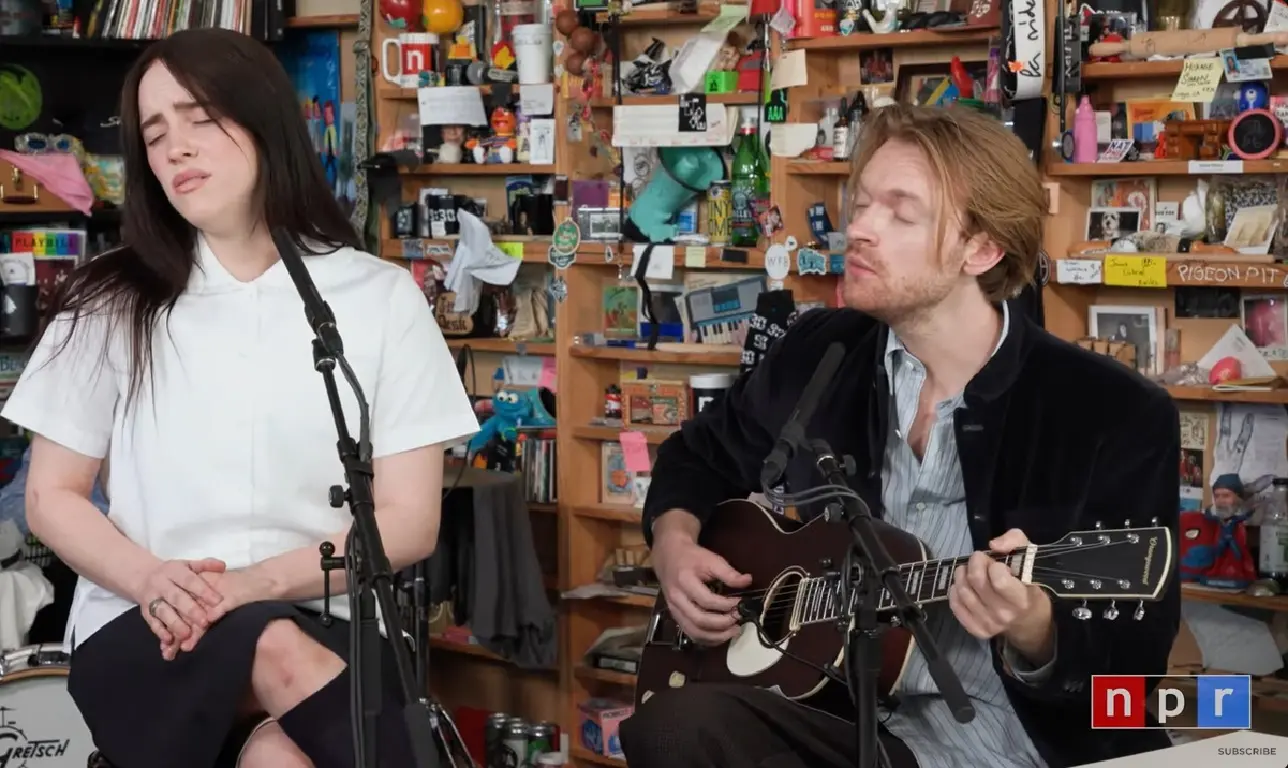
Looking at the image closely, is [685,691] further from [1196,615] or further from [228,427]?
[1196,615]

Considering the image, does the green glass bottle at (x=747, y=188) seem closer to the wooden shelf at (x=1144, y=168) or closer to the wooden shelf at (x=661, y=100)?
the wooden shelf at (x=661, y=100)

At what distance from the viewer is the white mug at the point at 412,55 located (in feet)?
14.0

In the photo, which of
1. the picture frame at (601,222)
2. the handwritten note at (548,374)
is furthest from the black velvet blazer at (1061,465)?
the handwritten note at (548,374)

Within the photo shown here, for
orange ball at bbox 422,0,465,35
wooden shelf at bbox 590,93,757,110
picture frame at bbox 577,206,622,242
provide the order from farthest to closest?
orange ball at bbox 422,0,465,35 < picture frame at bbox 577,206,622,242 < wooden shelf at bbox 590,93,757,110

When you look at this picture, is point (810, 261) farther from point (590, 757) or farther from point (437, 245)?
point (590, 757)

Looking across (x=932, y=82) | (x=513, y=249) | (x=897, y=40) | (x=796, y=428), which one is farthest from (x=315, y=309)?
(x=513, y=249)

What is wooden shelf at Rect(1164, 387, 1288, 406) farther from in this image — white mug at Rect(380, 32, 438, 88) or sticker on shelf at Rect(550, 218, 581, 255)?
white mug at Rect(380, 32, 438, 88)

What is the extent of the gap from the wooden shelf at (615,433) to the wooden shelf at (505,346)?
0.77ft

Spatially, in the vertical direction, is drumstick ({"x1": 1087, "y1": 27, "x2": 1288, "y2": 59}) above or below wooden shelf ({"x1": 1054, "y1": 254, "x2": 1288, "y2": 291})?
above

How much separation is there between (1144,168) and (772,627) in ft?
5.19

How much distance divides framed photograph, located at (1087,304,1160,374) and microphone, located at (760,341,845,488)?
79.1 inches

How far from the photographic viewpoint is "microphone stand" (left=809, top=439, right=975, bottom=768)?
54.4 inches

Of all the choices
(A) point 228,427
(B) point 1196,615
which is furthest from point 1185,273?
(A) point 228,427

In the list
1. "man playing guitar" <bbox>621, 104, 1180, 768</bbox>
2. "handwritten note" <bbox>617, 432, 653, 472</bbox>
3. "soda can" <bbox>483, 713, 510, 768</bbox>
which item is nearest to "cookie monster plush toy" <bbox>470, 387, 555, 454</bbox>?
"handwritten note" <bbox>617, 432, 653, 472</bbox>
